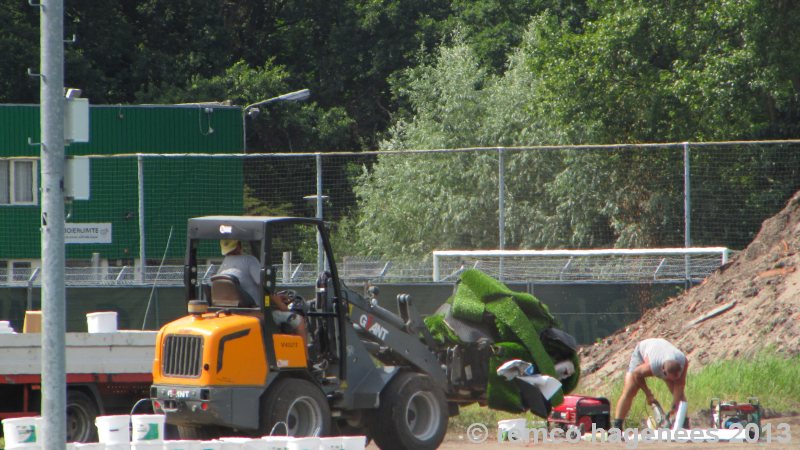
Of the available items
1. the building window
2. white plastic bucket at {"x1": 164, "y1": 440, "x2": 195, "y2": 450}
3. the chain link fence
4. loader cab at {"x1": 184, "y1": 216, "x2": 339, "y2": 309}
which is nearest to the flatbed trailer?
loader cab at {"x1": 184, "y1": 216, "x2": 339, "y2": 309}

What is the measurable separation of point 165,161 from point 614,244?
7480 mm

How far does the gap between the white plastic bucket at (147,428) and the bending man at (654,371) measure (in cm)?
483

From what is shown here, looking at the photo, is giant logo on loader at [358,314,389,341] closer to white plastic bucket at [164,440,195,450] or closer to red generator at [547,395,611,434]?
red generator at [547,395,611,434]

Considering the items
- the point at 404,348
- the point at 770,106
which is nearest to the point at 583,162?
the point at 770,106

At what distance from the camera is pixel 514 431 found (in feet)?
44.9

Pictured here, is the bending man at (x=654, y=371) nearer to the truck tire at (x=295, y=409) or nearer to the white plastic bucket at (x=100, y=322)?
the truck tire at (x=295, y=409)

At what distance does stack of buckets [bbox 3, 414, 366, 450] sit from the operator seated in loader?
132 cm

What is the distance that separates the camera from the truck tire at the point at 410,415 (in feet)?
40.8

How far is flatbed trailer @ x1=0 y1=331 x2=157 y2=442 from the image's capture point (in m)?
13.8

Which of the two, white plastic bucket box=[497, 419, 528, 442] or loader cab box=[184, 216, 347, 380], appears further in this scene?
white plastic bucket box=[497, 419, 528, 442]

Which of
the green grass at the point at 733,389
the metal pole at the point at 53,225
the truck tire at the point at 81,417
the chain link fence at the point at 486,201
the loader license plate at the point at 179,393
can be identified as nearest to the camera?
the metal pole at the point at 53,225

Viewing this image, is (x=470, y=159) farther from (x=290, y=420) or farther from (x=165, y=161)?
(x=290, y=420)

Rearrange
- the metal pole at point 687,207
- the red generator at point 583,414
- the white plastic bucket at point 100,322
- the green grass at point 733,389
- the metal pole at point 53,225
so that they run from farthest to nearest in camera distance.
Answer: the metal pole at point 687,207
the green grass at point 733,389
the white plastic bucket at point 100,322
the red generator at point 583,414
the metal pole at point 53,225

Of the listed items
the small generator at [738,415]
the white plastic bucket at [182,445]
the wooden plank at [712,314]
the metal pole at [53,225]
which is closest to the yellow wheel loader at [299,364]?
the white plastic bucket at [182,445]
